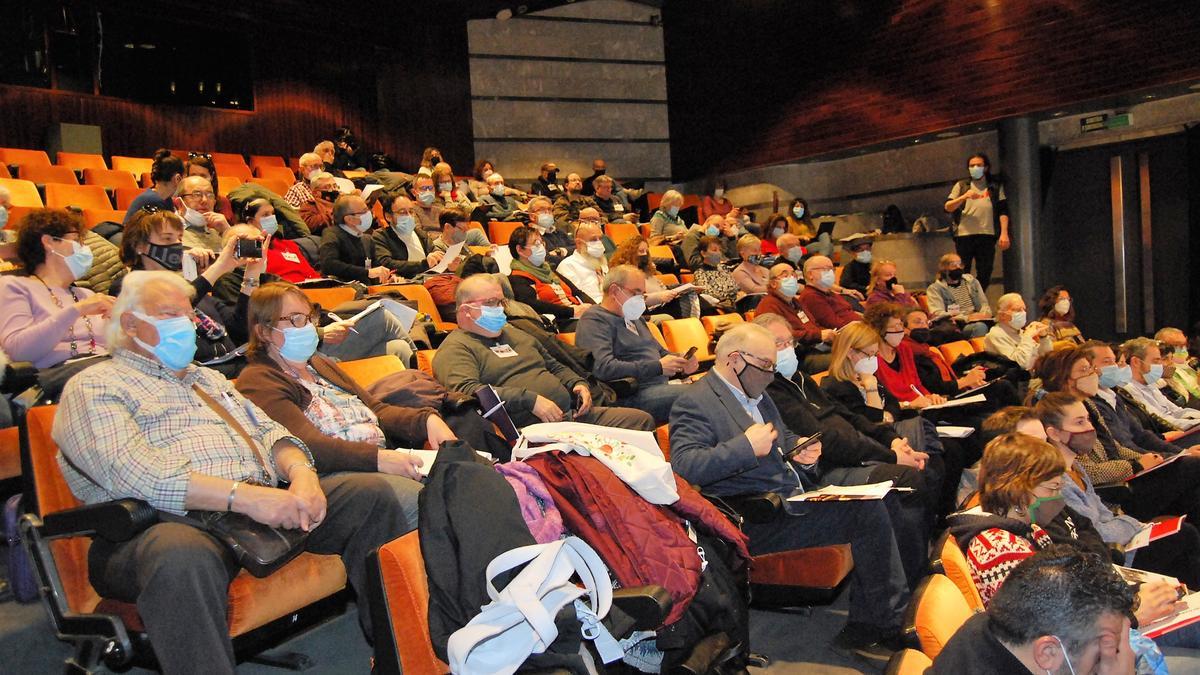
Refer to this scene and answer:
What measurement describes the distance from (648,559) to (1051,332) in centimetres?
507

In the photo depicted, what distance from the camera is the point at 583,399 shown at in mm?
3598

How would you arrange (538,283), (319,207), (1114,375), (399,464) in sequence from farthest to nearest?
(319,207) → (538,283) → (1114,375) → (399,464)

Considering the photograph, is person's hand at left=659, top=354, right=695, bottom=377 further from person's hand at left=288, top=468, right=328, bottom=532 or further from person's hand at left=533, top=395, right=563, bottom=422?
person's hand at left=288, top=468, right=328, bottom=532

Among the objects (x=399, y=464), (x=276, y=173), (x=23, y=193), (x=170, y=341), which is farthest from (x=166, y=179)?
(x=276, y=173)

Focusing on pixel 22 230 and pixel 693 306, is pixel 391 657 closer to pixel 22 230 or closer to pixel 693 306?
pixel 22 230

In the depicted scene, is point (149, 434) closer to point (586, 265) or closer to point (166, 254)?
point (166, 254)

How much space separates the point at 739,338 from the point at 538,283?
249 cm

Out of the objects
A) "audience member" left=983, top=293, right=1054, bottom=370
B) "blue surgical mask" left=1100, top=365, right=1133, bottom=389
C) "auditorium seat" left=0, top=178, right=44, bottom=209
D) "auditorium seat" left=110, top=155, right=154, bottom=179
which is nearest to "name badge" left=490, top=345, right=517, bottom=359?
"blue surgical mask" left=1100, top=365, right=1133, bottom=389

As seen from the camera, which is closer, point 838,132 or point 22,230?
point 22,230

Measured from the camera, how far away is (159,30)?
941cm

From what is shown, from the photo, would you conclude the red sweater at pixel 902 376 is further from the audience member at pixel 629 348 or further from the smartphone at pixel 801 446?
the smartphone at pixel 801 446

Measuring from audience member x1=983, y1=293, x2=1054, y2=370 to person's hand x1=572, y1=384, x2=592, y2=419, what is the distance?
10.9ft

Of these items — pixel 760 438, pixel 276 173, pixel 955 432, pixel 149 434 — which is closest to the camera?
pixel 149 434

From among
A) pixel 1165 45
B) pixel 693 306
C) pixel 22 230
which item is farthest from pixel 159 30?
pixel 1165 45
